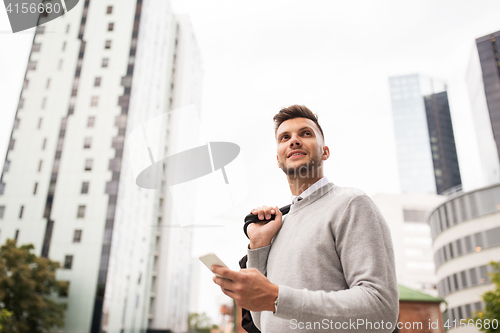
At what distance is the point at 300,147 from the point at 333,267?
53 centimetres

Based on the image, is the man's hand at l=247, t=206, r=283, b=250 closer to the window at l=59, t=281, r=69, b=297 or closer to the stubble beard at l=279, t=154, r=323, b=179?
the stubble beard at l=279, t=154, r=323, b=179

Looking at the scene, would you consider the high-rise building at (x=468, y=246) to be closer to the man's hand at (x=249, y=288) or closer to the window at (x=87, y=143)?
the man's hand at (x=249, y=288)

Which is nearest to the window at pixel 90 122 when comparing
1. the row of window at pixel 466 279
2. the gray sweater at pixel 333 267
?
the row of window at pixel 466 279

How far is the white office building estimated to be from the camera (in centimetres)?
6675

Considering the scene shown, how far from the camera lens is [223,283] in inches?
40.9

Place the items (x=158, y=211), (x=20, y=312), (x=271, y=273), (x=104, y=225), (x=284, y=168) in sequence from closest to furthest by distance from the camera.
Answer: (x=271, y=273), (x=284, y=168), (x=20, y=312), (x=104, y=225), (x=158, y=211)

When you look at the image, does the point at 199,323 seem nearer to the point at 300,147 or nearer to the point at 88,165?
the point at 88,165

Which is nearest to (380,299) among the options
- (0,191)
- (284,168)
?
(284,168)

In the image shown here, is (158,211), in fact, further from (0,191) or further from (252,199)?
(252,199)

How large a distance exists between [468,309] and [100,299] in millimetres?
26752

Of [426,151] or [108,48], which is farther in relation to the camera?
[426,151]

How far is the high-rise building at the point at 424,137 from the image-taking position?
98.3 m

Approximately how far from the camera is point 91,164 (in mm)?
32625

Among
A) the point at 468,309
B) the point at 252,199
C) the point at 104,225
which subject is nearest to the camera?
the point at 252,199
